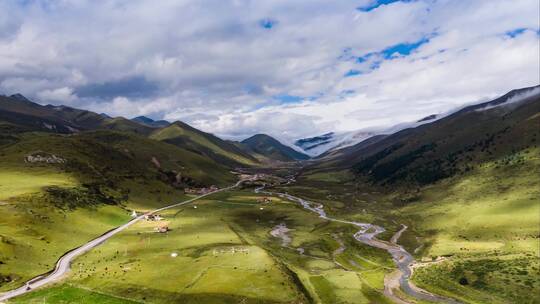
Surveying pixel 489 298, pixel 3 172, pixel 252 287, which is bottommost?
pixel 489 298

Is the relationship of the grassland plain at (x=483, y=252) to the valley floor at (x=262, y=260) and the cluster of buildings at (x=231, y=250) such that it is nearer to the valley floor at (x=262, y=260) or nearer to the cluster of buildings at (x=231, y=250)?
the valley floor at (x=262, y=260)

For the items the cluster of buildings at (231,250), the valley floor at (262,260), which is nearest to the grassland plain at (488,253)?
the valley floor at (262,260)

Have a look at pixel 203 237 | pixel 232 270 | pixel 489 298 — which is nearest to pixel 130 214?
pixel 203 237

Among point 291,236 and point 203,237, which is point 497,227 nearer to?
point 291,236

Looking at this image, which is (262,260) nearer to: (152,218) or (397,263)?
(397,263)

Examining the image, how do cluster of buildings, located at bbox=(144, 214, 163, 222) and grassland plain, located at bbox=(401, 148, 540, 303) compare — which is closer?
grassland plain, located at bbox=(401, 148, 540, 303)

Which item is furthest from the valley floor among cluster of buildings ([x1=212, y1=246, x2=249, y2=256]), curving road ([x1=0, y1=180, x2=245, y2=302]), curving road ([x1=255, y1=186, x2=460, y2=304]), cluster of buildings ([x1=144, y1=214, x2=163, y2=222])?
cluster of buildings ([x1=144, y1=214, x2=163, y2=222])

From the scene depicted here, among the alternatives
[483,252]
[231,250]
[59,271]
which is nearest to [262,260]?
[231,250]

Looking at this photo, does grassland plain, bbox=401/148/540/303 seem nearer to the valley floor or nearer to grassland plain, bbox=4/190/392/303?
the valley floor
